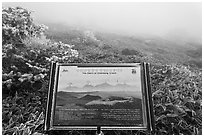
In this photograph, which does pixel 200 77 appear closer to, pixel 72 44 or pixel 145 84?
pixel 145 84

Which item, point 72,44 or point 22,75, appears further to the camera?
point 72,44

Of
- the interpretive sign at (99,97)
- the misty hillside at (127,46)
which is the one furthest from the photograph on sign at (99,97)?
the misty hillside at (127,46)

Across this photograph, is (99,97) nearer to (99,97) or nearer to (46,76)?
(99,97)

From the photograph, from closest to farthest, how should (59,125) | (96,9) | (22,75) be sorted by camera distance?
(59,125), (22,75), (96,9)

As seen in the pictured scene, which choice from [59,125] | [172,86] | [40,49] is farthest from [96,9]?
[59,125]

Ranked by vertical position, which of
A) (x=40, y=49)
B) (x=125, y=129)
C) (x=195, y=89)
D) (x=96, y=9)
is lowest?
(x=125, y=129)

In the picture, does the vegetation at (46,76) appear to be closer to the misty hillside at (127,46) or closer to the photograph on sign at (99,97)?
the misty hillside at (127,46)

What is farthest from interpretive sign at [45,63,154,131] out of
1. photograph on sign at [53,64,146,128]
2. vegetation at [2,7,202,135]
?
vegetation at [2,7,202,135]
